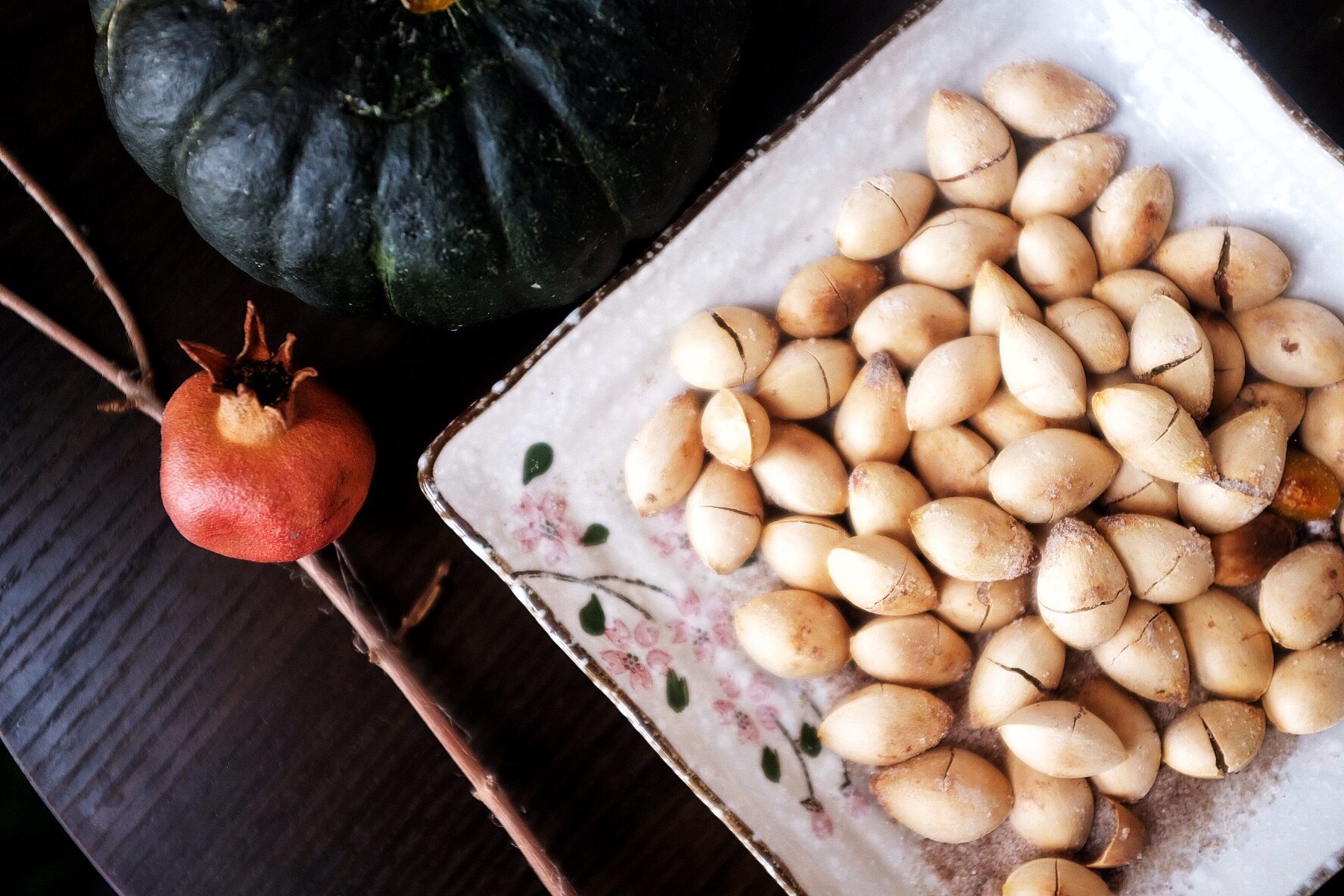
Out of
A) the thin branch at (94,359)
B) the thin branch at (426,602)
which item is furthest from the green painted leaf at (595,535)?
the thin branch at (94,359)

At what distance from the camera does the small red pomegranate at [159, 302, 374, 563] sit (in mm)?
569

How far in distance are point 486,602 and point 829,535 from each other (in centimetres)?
25

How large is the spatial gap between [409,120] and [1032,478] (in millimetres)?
417

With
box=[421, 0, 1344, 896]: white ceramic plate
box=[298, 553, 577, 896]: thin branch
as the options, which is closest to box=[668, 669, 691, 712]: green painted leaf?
box=[421, 0, 1344, 896]: white ceramic plate

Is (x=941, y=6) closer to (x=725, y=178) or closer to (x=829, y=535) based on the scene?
(x=725, y=178)

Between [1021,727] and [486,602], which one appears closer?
[1021,727]

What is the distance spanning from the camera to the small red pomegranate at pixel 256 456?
57 cm

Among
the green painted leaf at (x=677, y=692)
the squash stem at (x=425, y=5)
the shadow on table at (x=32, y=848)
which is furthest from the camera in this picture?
the shadow on table at (x=32, y=848)

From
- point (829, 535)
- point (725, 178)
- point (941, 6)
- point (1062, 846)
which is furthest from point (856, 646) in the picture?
point (941, 6)

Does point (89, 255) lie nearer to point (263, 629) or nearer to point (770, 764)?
point (263, 629)

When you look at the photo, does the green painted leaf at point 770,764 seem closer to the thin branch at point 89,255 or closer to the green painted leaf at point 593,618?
the green painted leaf at point 593,618

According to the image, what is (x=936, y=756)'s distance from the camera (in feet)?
1.99

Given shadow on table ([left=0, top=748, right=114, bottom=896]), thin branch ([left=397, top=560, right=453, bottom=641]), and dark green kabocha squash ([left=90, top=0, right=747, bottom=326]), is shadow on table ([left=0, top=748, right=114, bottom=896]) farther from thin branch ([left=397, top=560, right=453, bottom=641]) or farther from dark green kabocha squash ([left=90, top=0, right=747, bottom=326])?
dark green kabocha squash ([left=90, top=0, right=747, bottom=326])

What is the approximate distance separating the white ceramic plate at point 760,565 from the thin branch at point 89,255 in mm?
236
